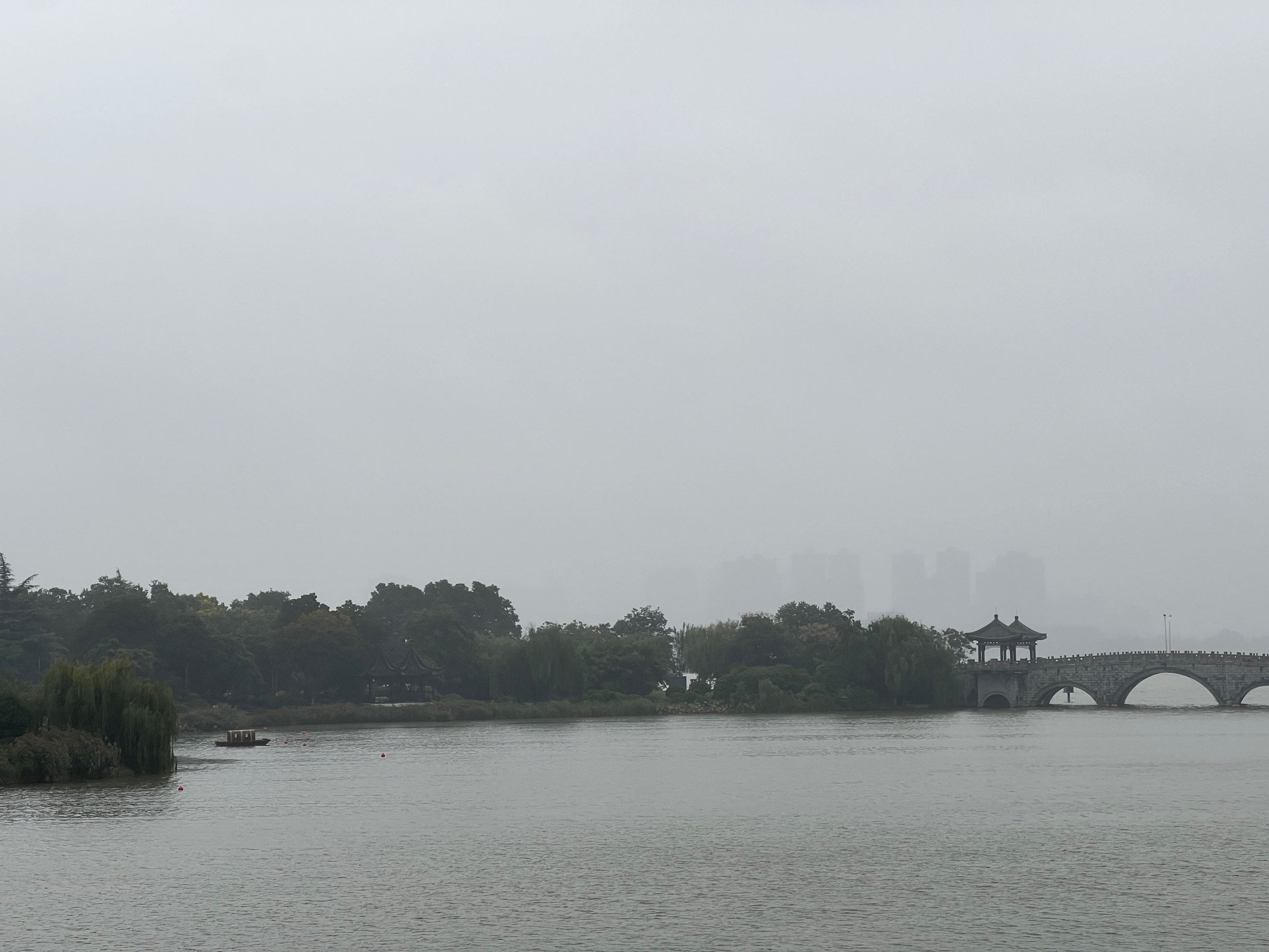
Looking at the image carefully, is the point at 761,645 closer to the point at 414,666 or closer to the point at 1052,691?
the point at 1052,691

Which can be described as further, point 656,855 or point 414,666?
point 414,666

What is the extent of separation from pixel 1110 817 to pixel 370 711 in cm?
7642

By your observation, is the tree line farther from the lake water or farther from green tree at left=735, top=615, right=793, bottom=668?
the lake water

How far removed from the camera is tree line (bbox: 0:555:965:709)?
341 feet

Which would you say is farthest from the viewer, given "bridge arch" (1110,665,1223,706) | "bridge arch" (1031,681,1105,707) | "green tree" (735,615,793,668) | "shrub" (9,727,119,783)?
"green tree" (735,615,793,668)

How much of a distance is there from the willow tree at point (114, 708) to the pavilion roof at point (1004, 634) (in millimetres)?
95973

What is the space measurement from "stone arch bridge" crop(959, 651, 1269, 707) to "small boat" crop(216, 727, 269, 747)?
69919 millimetres

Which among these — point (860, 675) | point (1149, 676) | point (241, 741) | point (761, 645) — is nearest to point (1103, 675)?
point (1149, 676)

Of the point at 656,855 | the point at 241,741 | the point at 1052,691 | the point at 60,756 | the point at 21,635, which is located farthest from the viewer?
the point at 1052,691

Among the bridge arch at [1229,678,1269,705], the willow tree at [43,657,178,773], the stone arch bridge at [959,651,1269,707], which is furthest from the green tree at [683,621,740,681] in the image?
the willow tree at [43,657,178,773]

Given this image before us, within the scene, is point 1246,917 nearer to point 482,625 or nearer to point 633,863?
point 633,863

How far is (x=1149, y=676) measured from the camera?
119938 mm

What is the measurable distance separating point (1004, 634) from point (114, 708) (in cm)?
9924

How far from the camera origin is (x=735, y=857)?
3331 cm
